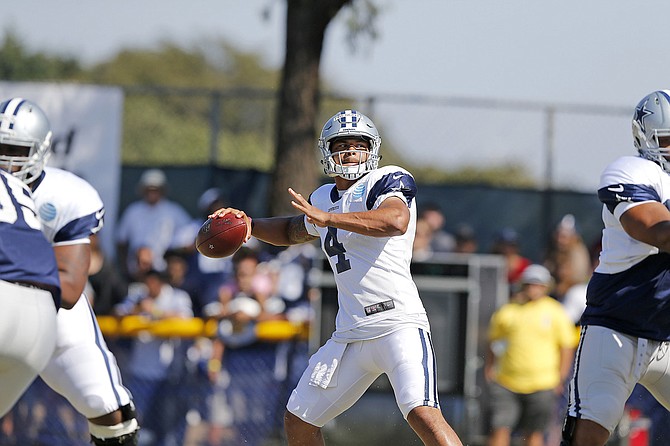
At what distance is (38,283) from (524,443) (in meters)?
5.99

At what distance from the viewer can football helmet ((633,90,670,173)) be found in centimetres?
574

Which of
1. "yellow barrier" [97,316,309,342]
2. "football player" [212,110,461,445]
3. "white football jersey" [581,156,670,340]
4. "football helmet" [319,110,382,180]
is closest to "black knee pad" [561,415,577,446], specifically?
"white football jersey" [581,156,670,340]

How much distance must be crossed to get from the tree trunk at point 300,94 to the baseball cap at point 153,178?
1157 mm

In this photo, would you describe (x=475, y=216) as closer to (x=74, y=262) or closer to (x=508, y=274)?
(x=508, y=274)

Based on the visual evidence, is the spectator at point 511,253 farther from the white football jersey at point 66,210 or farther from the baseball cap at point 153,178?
the white football jersey at point 66,210

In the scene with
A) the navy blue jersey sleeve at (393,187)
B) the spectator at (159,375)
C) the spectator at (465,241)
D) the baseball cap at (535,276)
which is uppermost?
the navy blue jersey sleeve at (393,187)

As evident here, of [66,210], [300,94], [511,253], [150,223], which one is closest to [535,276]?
[511,253]

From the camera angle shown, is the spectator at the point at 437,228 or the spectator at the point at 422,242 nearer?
the spectator at the point at 422,242

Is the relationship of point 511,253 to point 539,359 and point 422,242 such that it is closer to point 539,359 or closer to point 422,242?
point 422,242

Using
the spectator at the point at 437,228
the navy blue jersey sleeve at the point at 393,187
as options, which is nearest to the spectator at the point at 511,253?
the spectator at the point at 437,228

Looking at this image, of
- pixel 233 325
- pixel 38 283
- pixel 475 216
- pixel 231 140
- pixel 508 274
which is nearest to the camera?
pixel 38 283

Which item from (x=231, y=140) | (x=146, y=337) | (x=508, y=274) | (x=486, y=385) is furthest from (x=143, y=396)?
(x=231, y=140)

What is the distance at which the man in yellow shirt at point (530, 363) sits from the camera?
9.73m

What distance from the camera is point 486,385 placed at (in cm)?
999
